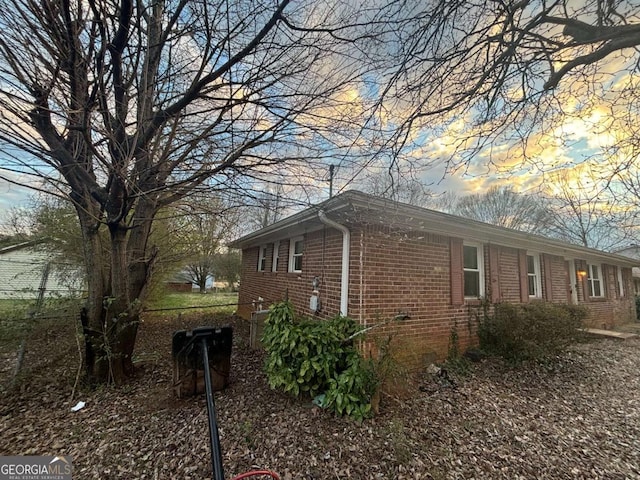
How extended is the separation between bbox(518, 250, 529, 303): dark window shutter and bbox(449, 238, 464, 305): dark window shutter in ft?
7.80

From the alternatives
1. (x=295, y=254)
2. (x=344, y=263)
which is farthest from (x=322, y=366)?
(x=295, y=254)

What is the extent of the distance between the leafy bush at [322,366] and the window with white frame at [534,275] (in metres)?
6.48

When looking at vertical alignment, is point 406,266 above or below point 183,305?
above

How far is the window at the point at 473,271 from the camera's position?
578 cm

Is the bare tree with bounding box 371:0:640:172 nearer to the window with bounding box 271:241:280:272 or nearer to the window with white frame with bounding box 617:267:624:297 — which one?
the window with bounding box 271:241:280:272

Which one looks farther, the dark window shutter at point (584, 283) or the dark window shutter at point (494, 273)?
the dark window shutter at point (584, 283)

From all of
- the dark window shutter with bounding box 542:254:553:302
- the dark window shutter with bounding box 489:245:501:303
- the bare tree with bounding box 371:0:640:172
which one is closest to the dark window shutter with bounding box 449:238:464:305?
the dark window shutter with bounding box 489:245:501:303

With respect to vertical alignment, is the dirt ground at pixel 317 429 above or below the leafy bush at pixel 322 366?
below

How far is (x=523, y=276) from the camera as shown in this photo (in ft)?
21.7

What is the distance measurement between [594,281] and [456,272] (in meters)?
8.96

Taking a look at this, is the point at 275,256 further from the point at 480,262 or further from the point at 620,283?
the point at 620,283

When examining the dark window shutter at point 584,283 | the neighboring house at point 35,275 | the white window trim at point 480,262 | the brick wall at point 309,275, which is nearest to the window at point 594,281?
the dark window shutter at point 584,283

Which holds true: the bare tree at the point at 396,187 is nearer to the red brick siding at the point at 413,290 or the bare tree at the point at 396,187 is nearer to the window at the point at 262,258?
the red brick siding at the point at 413,290

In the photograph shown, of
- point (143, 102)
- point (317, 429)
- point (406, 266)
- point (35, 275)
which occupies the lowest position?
point (317, 429)
